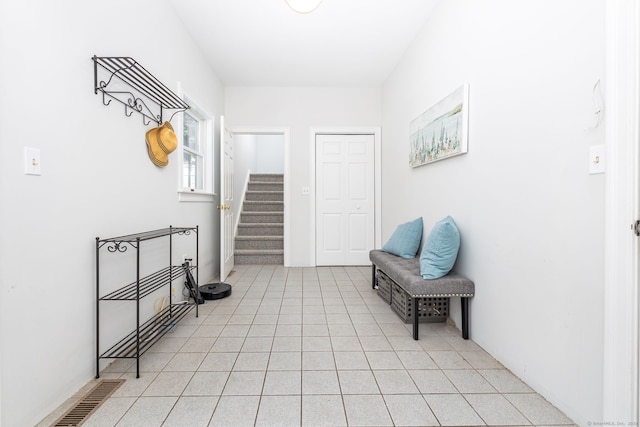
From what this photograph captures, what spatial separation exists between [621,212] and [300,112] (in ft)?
13.2

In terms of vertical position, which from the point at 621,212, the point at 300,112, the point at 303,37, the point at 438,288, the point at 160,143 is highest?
the point at 303,37

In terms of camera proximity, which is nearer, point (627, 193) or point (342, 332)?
point (627, 193)

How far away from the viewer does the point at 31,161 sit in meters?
1.35

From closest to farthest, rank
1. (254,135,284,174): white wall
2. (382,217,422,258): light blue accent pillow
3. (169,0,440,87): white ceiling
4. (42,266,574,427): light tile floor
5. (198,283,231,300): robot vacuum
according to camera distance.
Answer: (42,266,574,427): light tile floor → (169,0,440,87): white ceiling → (382,217,422,258): light blue accent pillow → (198,283,231,300): robot vacuum → (254,135,284,174): white wall

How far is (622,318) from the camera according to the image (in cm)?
118

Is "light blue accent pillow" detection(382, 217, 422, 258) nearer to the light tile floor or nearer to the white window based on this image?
the light tile floor

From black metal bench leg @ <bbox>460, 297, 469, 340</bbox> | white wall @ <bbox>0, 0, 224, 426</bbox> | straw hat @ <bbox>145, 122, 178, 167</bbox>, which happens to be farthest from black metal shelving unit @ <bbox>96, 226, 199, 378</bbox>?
black metal bench leg @ <bbox>460, 297, 469, 340</bbox>

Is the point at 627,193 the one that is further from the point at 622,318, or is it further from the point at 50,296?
the point at 50,296

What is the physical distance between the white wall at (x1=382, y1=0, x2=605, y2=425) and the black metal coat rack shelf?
6.99 feet

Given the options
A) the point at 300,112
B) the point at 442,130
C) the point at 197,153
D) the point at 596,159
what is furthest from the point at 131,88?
the point at 300,112

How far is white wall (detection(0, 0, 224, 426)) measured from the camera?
1263 millimetres

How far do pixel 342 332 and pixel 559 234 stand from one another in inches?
60.7

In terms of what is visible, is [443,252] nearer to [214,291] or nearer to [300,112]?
[214,291]

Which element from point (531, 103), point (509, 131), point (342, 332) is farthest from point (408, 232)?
point (531, 103)
